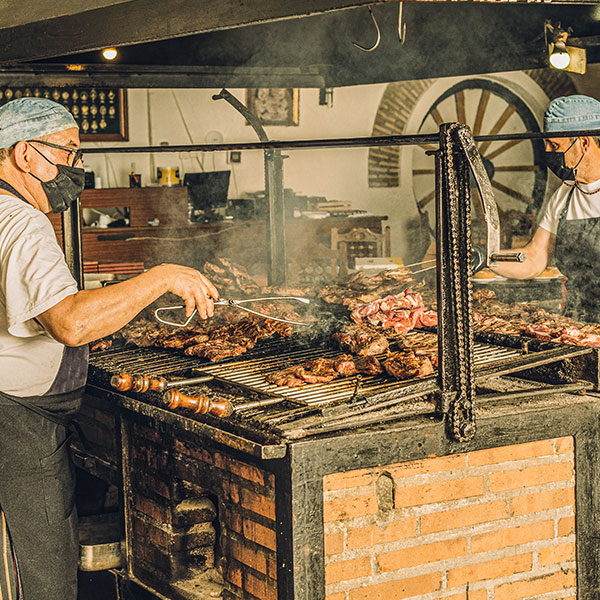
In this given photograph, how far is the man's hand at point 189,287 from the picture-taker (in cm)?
309

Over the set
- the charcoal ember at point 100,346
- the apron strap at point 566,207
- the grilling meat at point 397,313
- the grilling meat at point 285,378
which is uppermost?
the apron strap at point 566,207

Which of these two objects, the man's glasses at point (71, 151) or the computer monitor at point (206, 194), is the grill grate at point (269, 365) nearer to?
the man's glasses at point (71, 151)

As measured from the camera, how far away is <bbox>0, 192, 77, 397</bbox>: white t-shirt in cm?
286

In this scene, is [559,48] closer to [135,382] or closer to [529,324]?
[529,324]

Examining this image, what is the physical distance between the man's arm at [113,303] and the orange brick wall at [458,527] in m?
0.92

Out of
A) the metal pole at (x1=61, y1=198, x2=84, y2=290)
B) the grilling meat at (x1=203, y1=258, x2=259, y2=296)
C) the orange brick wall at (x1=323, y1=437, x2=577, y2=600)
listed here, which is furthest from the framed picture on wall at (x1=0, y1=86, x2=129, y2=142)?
the orange brick wall at (x1=323, y1=437, x2=577, y2=600)

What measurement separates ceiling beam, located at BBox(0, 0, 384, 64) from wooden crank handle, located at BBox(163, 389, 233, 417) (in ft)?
4.62

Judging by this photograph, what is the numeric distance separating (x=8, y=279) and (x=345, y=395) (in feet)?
4.49

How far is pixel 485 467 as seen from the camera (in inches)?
126

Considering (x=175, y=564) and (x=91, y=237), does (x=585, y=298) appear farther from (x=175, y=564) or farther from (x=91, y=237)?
(x=91, y=237)

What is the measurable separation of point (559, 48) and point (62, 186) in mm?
3271

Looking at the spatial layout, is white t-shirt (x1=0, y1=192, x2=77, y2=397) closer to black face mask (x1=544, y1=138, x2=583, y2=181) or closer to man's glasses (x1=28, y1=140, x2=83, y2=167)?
man's glasses (x1=28, y1=140, x2=83, y2=167)

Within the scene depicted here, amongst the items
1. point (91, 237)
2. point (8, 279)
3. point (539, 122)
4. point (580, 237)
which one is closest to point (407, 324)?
point (580, 237)

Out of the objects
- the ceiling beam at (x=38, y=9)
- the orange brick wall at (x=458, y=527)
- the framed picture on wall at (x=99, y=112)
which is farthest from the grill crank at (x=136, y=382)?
the framed picture on wall at (x=99, y=112)
